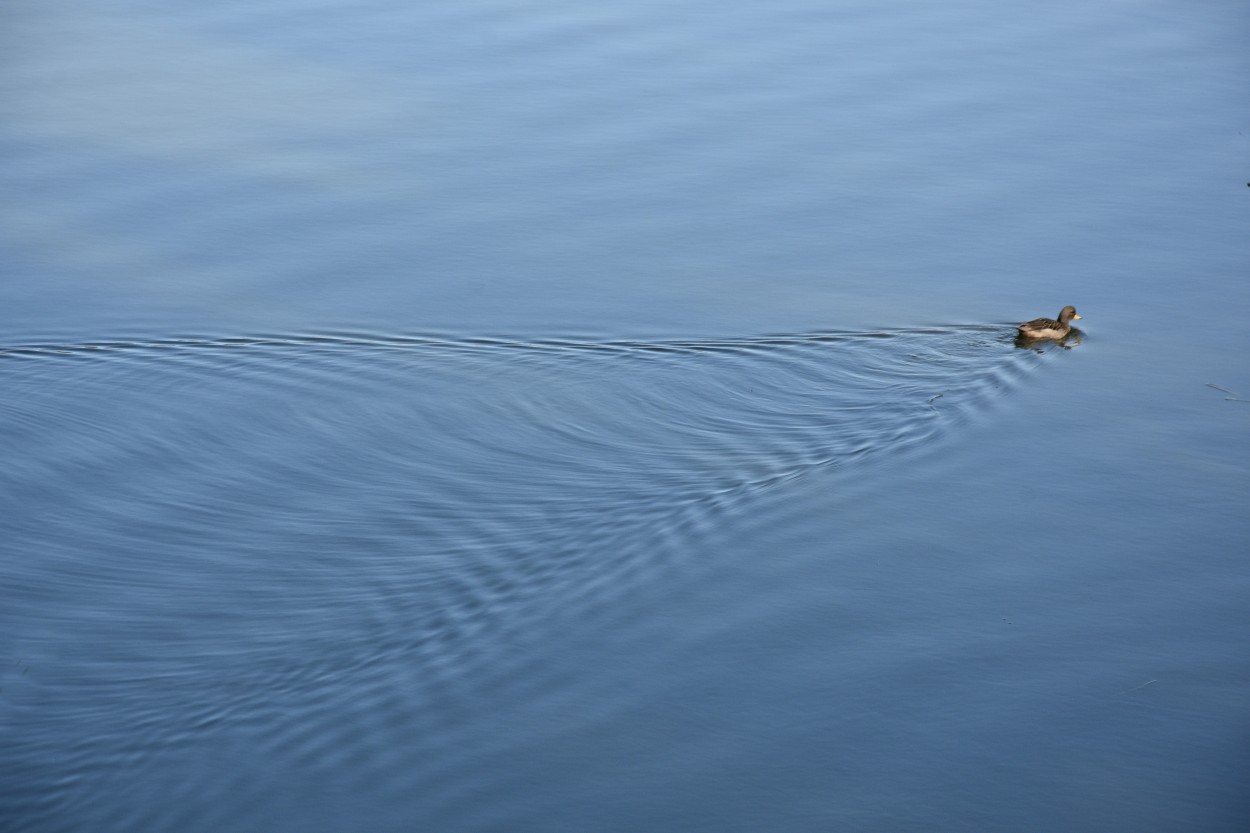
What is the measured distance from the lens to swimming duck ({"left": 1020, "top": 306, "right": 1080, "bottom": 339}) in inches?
437

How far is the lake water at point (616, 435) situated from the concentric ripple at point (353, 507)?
0.03 metres

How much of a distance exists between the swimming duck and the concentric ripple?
16cm

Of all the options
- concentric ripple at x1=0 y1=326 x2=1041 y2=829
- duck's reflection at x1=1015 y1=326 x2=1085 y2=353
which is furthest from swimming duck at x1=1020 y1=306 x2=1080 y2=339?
concentric ripple at x1=0 y1=326 x2=1041 y2=829

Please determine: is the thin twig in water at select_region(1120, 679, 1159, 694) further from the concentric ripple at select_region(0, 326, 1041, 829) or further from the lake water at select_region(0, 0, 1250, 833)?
the concentric ripple at select_region(0, 326, 1041, 829)

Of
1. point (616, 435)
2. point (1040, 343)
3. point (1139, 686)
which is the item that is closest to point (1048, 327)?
point (1040, 343)

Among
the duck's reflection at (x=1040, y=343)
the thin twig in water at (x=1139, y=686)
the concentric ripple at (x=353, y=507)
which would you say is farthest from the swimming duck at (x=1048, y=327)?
the thin twig in water at (x=1139, y=686)

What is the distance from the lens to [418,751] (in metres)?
7.12

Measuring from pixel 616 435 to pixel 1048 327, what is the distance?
3.31 meters

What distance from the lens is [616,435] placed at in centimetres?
992

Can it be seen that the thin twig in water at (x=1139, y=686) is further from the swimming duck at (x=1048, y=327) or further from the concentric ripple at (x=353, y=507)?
the swimming duck at (x=1048, y=327)

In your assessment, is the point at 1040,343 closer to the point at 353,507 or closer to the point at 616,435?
the point at 616,435

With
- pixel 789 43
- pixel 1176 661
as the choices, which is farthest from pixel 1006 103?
pixel 1176 661

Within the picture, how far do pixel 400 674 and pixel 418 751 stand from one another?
57cm

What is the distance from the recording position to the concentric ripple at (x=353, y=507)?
287 inches
